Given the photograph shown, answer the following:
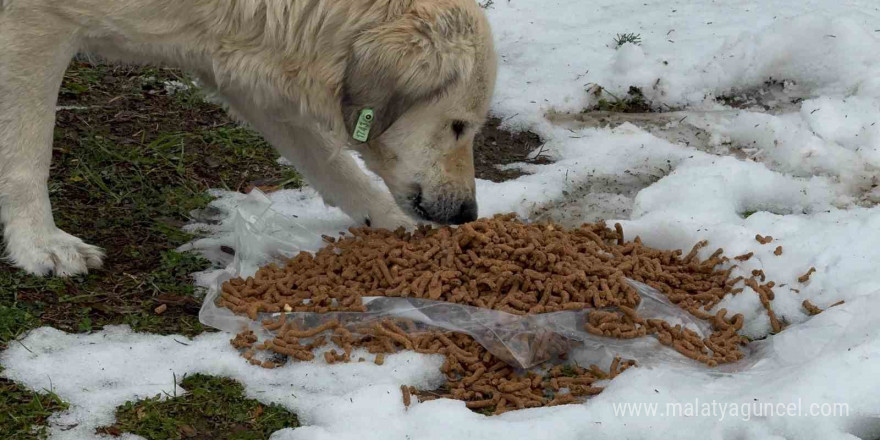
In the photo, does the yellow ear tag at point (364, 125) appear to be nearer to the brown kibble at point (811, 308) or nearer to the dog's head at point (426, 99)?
the dog's head at point (426, 99)

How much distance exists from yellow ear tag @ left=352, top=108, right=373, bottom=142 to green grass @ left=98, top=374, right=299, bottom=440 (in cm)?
105

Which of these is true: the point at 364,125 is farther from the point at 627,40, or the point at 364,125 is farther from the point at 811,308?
the point at 627,40

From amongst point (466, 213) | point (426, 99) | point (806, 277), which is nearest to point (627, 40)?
point (466, 213)

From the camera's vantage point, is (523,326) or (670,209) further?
(670,209)

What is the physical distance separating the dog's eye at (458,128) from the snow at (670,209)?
880 mm

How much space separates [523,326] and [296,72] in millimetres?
1292

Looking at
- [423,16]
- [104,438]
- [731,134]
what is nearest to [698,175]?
[731,134]

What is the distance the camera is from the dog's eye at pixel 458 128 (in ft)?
12.5

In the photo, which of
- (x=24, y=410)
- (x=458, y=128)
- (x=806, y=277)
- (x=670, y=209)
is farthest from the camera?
(x=670, y=209)

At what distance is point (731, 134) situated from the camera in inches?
216

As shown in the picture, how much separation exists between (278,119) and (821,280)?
2.34 metres

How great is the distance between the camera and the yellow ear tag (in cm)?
361

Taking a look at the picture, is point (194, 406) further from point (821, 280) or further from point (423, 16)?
point (821, 280)

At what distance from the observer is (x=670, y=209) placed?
177 inches
